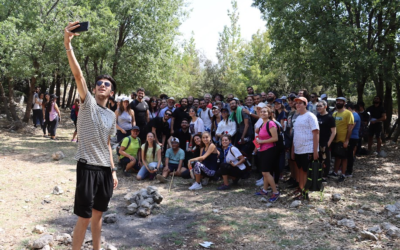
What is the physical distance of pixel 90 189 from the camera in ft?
10.4

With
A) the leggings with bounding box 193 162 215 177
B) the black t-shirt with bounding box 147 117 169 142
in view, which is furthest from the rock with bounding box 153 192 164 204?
the black t-shirt with bounding box 147 117 169 142

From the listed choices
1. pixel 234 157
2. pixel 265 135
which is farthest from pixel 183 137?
pixel 265 135

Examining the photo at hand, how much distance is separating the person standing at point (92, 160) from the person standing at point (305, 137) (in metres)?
3.82

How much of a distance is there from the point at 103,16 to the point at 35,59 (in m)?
3.39

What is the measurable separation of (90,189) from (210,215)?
277 cm

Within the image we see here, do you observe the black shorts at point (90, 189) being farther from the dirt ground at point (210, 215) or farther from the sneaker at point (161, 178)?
the sneaker at point (161, 178)

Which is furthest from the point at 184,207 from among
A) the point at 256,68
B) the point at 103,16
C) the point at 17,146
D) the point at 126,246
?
the point at 256,68

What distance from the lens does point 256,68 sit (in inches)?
952

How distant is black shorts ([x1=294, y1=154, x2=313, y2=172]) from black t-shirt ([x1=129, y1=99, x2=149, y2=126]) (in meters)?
4.54

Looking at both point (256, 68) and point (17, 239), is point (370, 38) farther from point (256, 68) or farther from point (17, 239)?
point (256, 68)

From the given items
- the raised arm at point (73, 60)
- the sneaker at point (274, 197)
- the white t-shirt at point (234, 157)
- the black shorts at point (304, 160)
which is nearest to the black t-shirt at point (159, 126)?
the white t-shirt at point (234, 157)

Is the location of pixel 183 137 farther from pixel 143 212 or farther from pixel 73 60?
pixel 73 60

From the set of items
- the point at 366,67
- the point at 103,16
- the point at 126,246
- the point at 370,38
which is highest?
the point at 103,16

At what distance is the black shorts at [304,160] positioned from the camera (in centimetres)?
591
